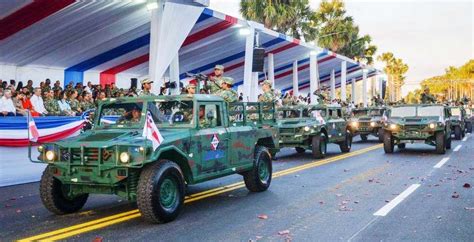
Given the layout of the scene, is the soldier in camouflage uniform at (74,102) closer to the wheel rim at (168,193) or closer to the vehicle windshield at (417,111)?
the wheel rim at (168,193)

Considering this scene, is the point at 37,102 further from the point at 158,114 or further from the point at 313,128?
the point at 313,128

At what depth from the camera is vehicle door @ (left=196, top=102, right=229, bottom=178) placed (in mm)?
7766

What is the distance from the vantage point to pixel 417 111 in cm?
1780

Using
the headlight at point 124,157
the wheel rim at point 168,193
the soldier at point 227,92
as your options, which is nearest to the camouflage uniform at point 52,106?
the soldier at point 227,92

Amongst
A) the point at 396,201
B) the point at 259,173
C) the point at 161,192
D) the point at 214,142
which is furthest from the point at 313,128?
the point at 161,192

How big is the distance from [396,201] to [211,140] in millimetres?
3225

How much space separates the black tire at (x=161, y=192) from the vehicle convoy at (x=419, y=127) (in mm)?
11457

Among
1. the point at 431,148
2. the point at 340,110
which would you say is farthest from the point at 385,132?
the point at 431,148

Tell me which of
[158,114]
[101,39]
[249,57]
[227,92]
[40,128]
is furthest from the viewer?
[249,57]

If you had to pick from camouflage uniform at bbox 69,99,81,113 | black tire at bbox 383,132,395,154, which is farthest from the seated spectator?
black tire at bbox 383,132,395,154

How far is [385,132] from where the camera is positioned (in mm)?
17188

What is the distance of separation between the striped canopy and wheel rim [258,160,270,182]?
6.75 meters

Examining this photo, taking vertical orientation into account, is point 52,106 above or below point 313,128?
above

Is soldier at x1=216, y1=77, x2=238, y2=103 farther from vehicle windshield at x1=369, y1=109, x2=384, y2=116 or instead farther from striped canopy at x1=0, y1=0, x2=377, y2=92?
vehicle windshield at x1=369, y1=109, x2=384, y2=116
